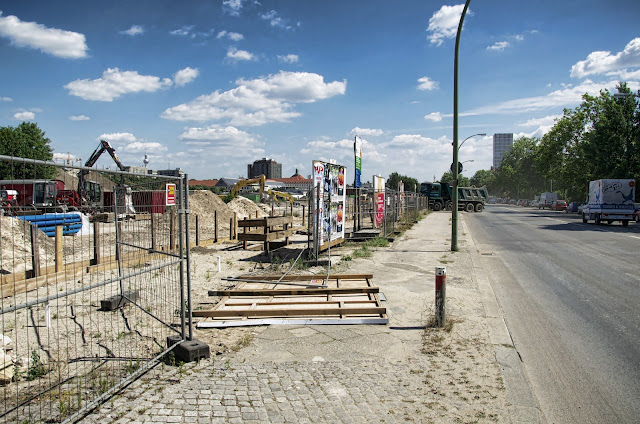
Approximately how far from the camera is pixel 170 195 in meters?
A: 5.28

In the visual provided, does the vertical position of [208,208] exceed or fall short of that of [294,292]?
it exceeds it

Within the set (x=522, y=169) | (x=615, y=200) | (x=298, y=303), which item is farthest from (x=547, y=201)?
(x=298, y=303)

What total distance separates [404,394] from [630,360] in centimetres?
288

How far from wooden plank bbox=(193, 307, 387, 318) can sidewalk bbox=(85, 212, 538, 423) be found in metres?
0.37

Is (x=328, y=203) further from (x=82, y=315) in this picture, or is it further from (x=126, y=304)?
(x=82, y=315)

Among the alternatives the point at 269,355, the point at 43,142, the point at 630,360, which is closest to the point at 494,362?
the point at 630,360

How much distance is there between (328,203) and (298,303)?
4.97m

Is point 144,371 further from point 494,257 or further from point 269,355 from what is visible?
point 494,257

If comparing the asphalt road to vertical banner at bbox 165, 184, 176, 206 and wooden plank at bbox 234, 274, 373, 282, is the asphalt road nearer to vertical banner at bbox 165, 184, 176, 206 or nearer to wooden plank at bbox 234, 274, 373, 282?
wooden plank at bbox 234, 274, 373, 282

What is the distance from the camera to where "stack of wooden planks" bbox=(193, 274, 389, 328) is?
6148 mm

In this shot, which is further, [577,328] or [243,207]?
[243,207]

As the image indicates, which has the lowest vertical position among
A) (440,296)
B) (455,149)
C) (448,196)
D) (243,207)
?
(440,296)

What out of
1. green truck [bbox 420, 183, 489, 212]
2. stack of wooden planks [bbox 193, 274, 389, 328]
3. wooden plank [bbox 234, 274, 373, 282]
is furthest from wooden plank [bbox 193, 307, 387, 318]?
green truck [bbox 420, 183, 489, 212]

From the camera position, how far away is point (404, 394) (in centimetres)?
389
